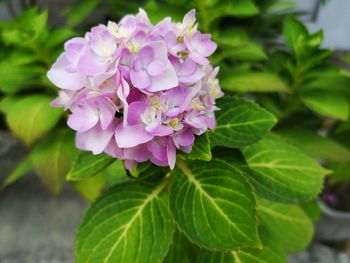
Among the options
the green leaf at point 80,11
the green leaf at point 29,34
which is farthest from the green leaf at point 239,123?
the green leaf at point 80,11

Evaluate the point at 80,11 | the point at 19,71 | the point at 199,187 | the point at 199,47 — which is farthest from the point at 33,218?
the point at 199,47

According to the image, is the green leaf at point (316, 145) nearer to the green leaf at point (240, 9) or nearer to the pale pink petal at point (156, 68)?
the green leaf at point (240, 9)

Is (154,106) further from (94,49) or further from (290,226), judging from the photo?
(290,226)

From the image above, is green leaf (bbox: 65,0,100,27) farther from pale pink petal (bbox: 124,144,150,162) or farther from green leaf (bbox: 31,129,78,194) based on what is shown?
pale pink petal (bbox: 124,144,150,162)

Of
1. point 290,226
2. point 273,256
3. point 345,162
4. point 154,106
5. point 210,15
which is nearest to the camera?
point 154,106

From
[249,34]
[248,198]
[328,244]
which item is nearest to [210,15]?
[249,34]

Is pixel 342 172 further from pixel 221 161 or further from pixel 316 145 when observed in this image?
pixel 221 161
